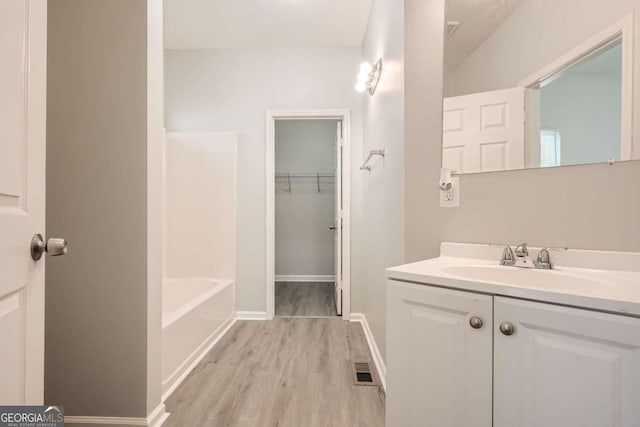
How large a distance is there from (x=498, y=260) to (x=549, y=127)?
0.57 meters

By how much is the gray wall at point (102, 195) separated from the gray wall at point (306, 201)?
325cm

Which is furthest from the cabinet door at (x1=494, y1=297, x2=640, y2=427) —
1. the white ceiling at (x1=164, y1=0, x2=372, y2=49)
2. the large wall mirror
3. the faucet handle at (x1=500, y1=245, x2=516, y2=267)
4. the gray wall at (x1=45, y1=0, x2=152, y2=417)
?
the white ceiling at (x1=164, y1=0, x2=372, y2=49)

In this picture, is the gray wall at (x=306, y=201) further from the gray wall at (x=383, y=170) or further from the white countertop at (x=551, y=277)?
the white countertop at (x=551, y=277)

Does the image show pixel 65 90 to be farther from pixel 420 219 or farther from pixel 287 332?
pixel 287 332

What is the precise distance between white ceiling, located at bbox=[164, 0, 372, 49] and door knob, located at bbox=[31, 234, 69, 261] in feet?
7.58

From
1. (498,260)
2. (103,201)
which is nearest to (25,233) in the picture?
(103,201)

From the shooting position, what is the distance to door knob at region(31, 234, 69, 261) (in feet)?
2.43

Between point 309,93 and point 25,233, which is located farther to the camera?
point 309,93

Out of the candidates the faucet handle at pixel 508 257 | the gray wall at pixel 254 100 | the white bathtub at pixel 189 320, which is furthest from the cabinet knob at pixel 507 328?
the gray wall at pixel 254 100

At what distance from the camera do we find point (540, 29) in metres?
1.20

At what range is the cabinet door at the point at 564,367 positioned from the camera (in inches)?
24.6

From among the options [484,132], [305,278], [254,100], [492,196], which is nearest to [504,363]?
[492,196]

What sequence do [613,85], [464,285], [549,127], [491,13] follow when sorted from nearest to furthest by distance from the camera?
[464,285] → [613,85] → [549,127] → [491,13]

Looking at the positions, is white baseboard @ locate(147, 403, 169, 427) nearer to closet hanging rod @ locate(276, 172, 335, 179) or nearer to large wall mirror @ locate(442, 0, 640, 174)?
large wall mirror @ locate(442, 0, 640, 174)
